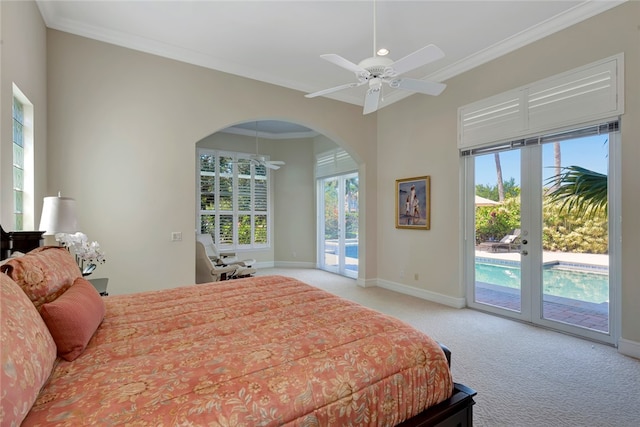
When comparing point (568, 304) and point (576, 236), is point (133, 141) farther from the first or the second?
point (568, 304)

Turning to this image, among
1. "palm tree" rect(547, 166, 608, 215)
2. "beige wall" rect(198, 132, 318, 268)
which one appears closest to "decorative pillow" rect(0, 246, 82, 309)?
"palm tree" rect(547, 166, 608, 215)

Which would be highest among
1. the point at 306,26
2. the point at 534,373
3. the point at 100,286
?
the point at 306,26

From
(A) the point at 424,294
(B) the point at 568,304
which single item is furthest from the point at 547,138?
(A) the point at 424,294

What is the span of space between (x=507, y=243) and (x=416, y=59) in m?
2.69

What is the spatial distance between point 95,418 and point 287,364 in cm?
61

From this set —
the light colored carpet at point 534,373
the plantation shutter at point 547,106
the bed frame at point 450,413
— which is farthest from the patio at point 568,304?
the bed frame at point 450,413

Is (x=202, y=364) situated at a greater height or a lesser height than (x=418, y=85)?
lesser

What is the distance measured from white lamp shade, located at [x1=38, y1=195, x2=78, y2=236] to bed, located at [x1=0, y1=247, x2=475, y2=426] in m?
0.77

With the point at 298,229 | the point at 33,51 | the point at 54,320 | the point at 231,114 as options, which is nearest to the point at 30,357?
the point at 54,320

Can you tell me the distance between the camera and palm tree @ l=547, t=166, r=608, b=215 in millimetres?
3135

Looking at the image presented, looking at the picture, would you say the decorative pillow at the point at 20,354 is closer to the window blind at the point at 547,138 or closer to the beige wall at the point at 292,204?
the window blind at the point at 547,138

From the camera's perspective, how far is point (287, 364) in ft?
4.03

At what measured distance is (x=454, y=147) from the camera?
439cm

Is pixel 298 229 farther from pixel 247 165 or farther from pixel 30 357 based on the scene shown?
pixel 30 357
